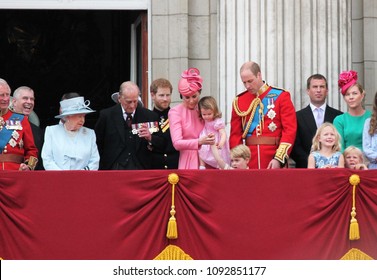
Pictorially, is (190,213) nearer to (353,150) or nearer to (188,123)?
(188,123)

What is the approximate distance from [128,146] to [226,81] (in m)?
2.45

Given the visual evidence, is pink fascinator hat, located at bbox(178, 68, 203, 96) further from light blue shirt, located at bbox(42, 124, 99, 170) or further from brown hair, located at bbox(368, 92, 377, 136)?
brown hair, located at bbox(368, 92, 377, 136)

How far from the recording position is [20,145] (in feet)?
48.8

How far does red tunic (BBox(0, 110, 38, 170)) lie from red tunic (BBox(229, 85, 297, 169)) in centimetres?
218

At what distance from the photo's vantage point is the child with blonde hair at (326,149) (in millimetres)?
14078

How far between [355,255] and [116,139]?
2997 millimetres

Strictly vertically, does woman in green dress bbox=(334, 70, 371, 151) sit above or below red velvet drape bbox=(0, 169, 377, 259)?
above

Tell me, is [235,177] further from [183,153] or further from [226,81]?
[226,81]

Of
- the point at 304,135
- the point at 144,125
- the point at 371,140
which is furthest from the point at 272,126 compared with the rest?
the point at 144,125

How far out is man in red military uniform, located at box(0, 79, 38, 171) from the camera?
14767 millimetres

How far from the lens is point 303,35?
1695 centimetres

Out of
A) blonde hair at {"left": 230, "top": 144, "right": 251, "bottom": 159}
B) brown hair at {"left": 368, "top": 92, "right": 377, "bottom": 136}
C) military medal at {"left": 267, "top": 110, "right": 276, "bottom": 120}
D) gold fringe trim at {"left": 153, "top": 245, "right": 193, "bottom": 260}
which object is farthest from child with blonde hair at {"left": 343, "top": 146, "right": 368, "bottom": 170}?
gold fringe trim at {"left": 153, "top": 245, "right": 193, "bottom": 260}

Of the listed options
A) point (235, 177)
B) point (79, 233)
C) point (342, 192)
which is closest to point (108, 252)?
point (79, 233)

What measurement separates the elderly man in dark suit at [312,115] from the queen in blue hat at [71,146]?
2.27 metres
